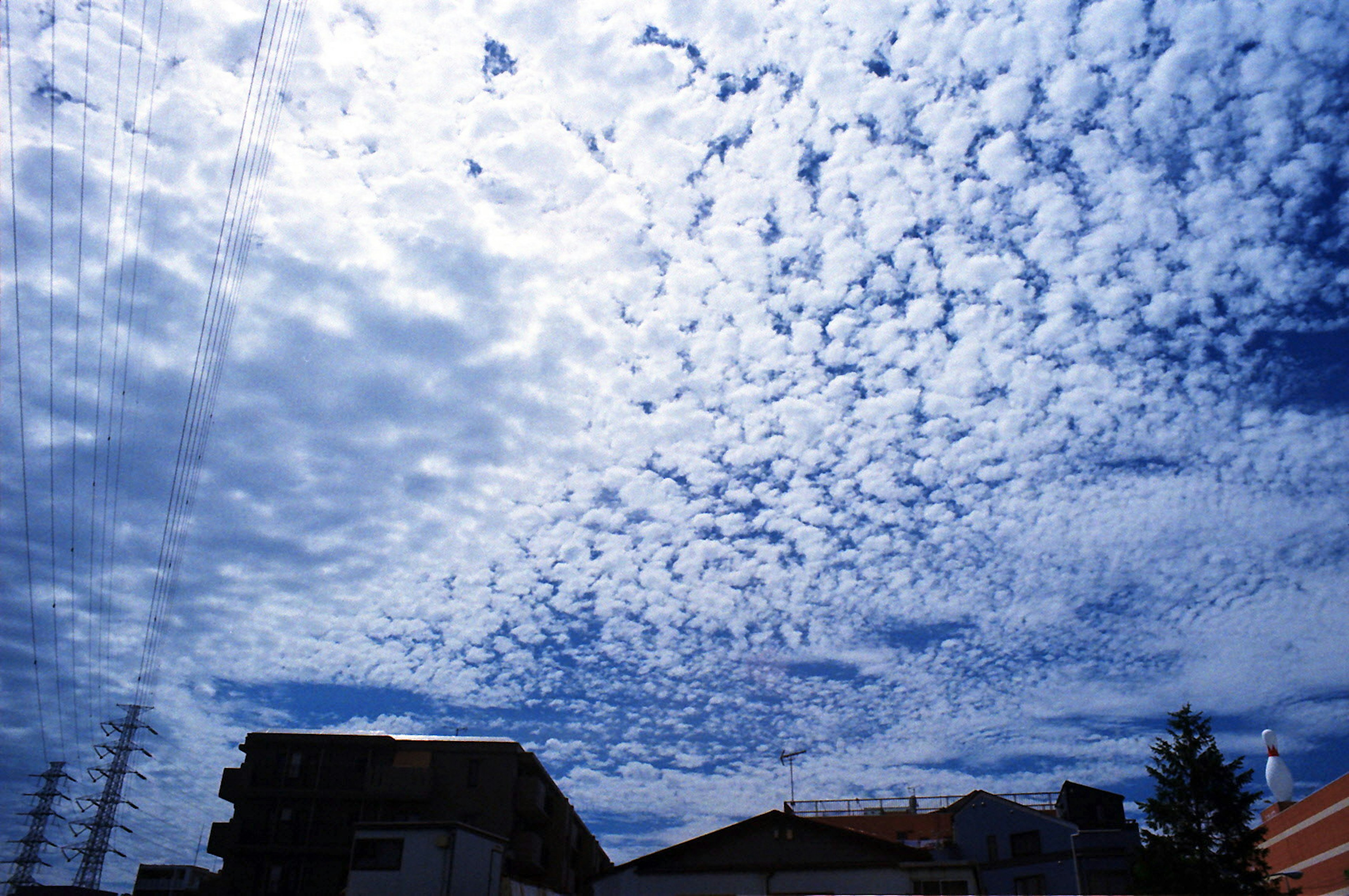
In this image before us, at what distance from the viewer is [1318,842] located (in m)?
30.7

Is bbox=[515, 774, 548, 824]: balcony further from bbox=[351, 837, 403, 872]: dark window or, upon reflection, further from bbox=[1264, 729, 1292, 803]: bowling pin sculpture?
bbox=[1264, 729, 1292, 803]: bowling pin sculpture

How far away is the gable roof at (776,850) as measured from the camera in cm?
3080

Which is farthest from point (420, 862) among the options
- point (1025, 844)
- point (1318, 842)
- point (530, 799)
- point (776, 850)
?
point (1318, 842)

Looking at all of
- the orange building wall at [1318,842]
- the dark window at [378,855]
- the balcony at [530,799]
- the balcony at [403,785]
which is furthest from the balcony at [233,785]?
the orange building wall at [1318,842]

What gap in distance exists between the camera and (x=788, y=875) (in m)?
31.0

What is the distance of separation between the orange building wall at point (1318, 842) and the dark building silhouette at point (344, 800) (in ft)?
110

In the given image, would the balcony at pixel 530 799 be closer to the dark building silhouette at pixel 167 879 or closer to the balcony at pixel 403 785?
the balcony at pixel 403 785

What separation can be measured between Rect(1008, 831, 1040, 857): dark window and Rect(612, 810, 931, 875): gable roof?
51.1 feet

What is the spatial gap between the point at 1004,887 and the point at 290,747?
38.9 meters

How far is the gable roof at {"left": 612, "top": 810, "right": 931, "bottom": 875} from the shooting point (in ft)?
101

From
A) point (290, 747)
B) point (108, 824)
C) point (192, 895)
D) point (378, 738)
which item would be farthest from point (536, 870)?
point (108, 824)

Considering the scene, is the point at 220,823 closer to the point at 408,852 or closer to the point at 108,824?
the point at 408,852

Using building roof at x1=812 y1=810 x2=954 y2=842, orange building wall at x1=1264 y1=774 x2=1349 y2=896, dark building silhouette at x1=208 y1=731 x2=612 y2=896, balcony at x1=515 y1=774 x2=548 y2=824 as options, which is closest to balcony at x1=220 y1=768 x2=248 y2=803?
dark building silhouette at x1=208 y1=731 x2=612 y2=896

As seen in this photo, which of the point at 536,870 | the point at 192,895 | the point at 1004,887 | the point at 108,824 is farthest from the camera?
the point at 108,824
